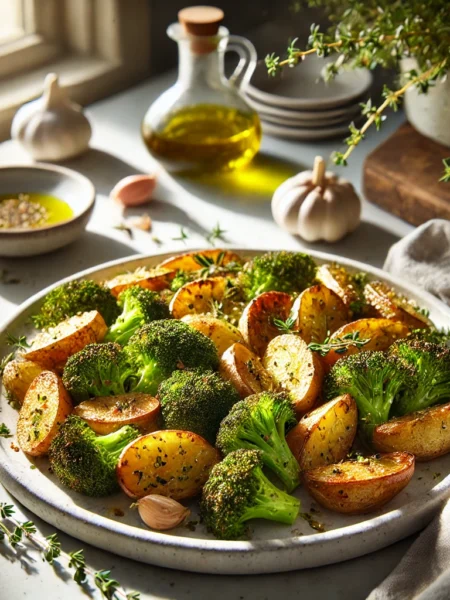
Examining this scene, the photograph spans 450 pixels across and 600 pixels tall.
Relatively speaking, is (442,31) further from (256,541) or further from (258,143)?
(256,541)

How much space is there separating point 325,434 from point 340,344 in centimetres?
21

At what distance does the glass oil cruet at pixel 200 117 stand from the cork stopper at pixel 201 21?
0.11 ft

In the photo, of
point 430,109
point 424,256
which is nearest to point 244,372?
point 424,256

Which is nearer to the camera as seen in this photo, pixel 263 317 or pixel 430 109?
pixel 263 317

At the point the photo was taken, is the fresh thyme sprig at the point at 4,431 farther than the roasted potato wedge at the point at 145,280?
No

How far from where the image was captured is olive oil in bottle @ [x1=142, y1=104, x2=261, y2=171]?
243 centimetres

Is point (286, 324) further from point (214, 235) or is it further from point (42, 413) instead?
point (214, 235)

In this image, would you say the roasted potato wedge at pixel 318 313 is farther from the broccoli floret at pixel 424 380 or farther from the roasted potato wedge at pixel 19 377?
the roasted potato wedge at pixel 19 377

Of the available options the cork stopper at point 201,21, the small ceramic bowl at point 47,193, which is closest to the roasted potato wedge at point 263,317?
the small ceramic bowl at point 47,193

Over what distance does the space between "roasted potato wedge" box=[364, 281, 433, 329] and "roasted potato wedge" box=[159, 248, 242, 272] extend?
31 cm

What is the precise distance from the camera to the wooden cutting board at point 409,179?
2297 millimetres

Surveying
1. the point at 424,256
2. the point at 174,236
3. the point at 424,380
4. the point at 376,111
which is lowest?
the point at 174,236

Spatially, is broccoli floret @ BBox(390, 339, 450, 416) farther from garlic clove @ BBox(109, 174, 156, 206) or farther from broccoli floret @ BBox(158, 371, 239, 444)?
garlic clove @ BBox(109, 174, 156, 206)

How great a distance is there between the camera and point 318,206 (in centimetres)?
220
